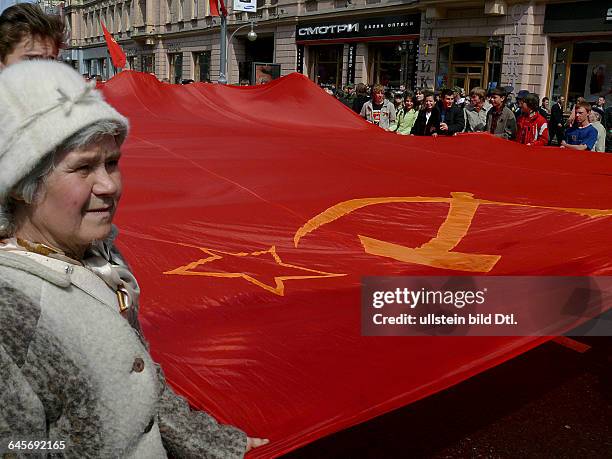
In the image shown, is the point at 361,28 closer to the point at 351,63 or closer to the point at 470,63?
the point at 351,63

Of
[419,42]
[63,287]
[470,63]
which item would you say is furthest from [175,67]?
[63,287]

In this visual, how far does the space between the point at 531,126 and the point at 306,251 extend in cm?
551

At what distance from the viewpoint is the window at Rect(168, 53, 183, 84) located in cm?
3624

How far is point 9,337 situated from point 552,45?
19.0m

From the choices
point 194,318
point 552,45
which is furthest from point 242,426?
point 552,45

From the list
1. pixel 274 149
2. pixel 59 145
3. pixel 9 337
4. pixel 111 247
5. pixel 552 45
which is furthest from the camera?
pixel 552 45

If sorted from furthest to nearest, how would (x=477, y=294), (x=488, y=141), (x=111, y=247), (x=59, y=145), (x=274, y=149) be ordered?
(x=488, y=141), (x=274, y=149), (x=477, y=294), (x=111, y=247), (x=59, y=145)

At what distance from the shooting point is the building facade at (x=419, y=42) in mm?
17094

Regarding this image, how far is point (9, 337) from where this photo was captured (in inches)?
39.8

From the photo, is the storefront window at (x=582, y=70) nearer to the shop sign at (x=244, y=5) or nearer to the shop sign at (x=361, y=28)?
the shop sign at (x=361, y=28)

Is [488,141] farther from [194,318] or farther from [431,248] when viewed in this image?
[194,318]

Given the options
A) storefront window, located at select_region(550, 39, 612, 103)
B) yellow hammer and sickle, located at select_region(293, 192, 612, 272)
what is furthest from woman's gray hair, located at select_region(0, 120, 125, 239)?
storefront window, located at select_region(550, 39, 612, 103)

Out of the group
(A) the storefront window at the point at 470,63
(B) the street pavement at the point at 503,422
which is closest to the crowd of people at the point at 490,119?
(B) the street pavement at the point at 503,422

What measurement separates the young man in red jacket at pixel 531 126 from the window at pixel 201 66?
88.2 ft
